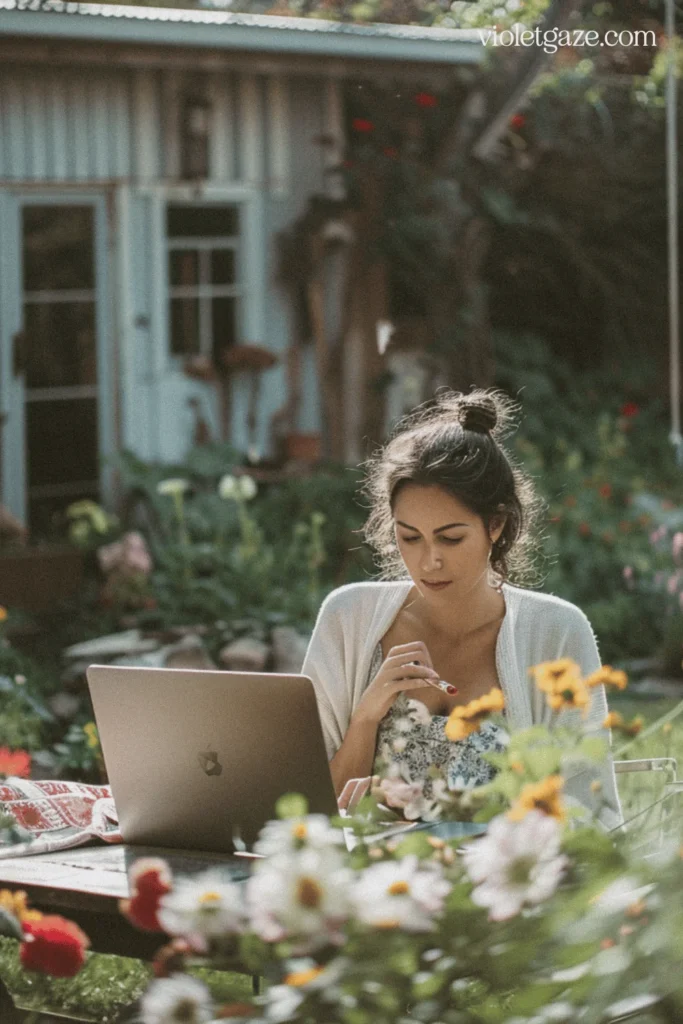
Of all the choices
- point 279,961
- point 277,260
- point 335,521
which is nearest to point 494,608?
point 279,961

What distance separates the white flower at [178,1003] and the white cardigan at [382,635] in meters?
1.33

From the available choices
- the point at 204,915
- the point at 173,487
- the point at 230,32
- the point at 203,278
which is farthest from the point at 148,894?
the point at 203,278

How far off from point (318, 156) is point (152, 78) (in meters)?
1.10

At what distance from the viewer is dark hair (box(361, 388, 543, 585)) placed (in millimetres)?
2891

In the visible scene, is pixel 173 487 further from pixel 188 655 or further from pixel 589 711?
pixel 589 711

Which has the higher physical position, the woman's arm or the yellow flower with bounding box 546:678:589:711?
the yellow flower with bounding box 546:678:589:711

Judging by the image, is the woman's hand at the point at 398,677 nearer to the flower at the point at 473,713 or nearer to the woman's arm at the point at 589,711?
the woman's arm at the point at 589,711

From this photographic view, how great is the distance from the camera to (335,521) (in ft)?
26.3

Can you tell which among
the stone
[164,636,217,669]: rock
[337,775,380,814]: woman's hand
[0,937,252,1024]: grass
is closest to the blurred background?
[164,636,217,669]: rock

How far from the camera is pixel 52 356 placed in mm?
8328

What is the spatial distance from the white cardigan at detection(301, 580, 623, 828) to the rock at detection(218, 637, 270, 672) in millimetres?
3082

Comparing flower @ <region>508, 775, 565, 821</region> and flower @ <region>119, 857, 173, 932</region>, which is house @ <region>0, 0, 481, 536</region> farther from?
flower @ <region>508, 775, 565, 821</region>

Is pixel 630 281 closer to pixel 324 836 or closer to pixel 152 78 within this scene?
pixel 152 78

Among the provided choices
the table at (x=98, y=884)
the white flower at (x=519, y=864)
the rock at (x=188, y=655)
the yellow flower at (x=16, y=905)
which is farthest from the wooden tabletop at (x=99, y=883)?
the rock at (x=188, y=655)
